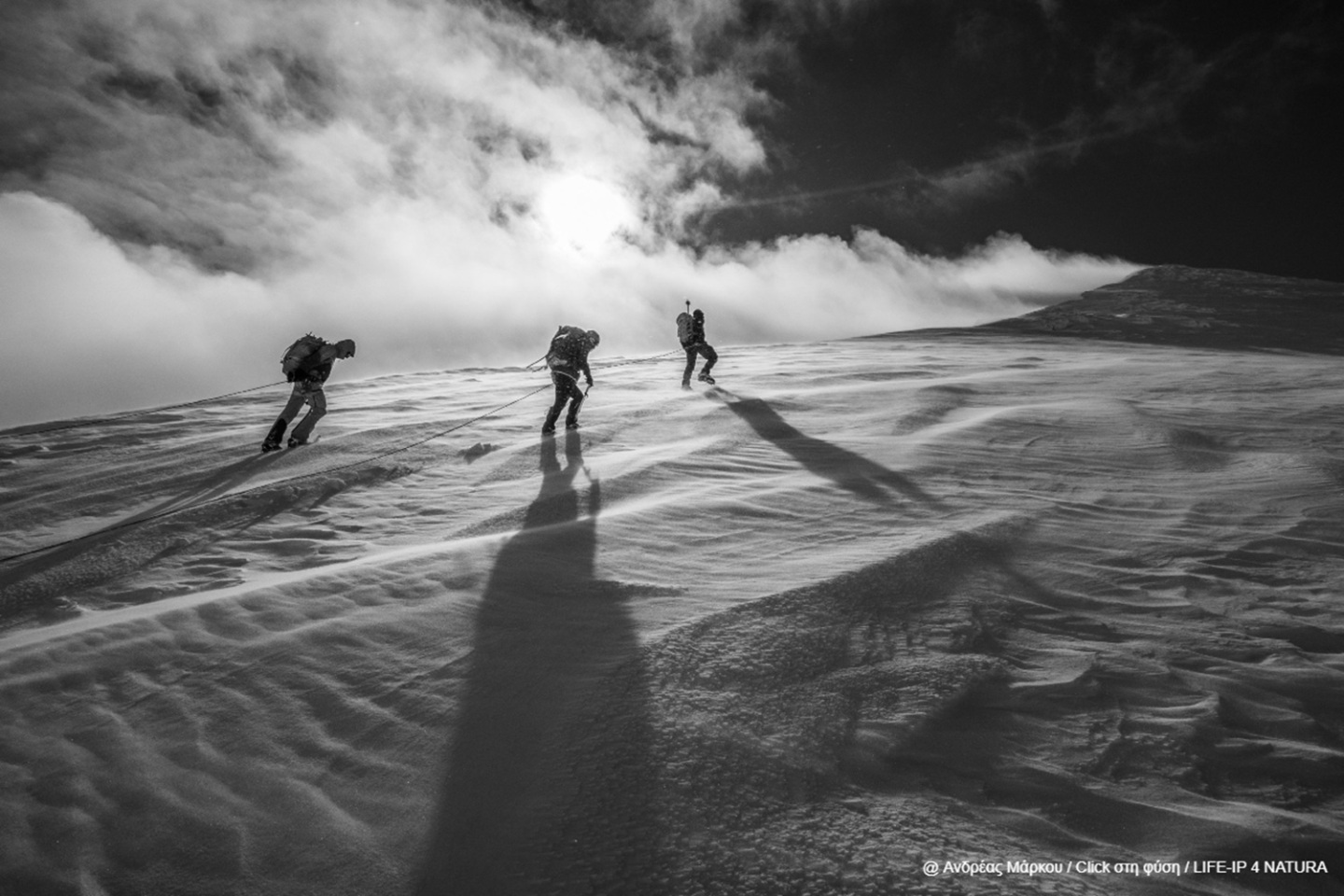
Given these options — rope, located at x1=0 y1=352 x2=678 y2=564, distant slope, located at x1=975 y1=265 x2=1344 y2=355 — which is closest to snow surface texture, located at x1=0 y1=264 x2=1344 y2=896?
rope, located at x1=0 y1=352 x2=678 y2=564

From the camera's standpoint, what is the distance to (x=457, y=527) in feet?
15.1

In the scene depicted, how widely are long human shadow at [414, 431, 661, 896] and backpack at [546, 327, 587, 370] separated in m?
4.99

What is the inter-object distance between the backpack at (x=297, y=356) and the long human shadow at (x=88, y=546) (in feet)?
4.70

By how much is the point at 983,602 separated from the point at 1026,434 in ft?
13.8

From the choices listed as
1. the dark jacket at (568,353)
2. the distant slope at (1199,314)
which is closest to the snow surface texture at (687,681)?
the dark jacket at (568,353)

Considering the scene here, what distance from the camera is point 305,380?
7.92 m

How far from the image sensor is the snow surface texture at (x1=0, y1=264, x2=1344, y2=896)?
1.77m

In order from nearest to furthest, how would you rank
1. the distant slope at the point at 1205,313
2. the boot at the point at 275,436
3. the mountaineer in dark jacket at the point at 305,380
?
1. the boot at the point at 275,436
2. the mountaineer in dark jacket at the point at 305,380
3. the distant slope at the point at 1205,313

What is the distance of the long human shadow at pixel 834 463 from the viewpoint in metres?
4.97

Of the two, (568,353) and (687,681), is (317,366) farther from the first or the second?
(687,681)

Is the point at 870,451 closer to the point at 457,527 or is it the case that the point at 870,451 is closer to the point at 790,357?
the point at 457,527

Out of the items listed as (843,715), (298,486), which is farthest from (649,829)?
(298,486)

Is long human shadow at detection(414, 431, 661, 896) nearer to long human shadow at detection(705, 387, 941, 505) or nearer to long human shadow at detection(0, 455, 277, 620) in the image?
long human shadow at detection(705, 387, 941, 505)

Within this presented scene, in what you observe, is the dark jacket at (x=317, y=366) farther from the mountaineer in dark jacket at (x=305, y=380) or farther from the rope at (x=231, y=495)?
the rope at (x=231, y=495)
